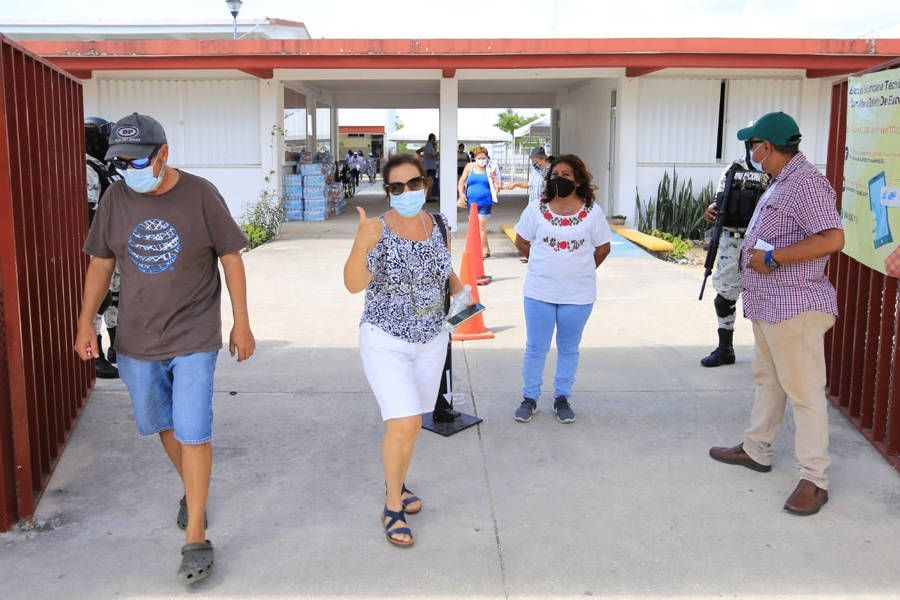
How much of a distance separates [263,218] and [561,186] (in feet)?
35.7

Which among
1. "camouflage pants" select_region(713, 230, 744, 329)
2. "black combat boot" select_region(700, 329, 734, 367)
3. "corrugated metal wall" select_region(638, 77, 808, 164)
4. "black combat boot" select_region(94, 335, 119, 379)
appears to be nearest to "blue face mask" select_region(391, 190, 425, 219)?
"black combat boot" select_region(94, 335, 119, 379)

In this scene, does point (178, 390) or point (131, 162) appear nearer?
point (131, 162)

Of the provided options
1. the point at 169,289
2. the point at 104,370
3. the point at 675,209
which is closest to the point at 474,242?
the point at 104,370

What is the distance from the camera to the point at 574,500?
165 inches

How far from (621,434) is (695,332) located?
2972 millimetres

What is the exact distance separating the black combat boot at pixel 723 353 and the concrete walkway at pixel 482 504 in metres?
0.11

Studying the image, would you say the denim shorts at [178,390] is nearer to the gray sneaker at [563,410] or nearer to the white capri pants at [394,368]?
the white capri pants at [394,368]

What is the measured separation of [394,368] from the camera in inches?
142

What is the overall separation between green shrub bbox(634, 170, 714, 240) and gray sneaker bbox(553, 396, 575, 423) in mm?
10071

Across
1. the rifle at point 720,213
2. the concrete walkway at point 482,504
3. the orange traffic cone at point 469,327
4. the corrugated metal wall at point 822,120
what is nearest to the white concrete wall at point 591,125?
the corrugated metal wall at point 822,120

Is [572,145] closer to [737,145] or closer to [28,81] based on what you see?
[737,145]

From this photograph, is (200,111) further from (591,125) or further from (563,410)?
(563,410)

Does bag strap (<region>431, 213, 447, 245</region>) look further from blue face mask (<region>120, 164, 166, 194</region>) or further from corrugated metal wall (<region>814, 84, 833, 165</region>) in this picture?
corrugated metal wall (<region>814, 84, 833, 165</region>)

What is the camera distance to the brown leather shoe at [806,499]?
3.98 metres
